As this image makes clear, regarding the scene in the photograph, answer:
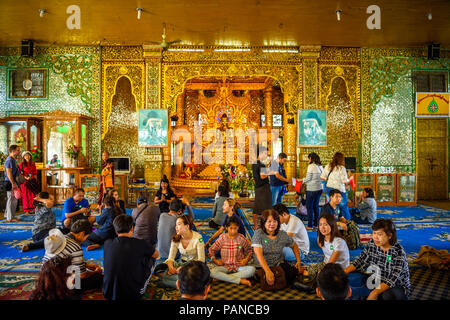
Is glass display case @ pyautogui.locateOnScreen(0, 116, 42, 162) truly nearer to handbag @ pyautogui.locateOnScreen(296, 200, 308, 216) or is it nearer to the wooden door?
handbag @ pyautogui.locateOnScreen(296, 200, 308, 216)

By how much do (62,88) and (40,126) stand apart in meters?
1.34

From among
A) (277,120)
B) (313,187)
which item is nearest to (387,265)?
(313,187)

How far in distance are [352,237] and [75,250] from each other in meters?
3.64

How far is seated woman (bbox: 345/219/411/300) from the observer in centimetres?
248

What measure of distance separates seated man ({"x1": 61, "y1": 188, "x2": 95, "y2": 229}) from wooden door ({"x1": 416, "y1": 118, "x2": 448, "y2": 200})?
9497 millimetres

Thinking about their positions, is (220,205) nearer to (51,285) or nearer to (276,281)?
(276,281)

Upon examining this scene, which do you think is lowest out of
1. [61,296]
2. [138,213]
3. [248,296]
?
[248,296]

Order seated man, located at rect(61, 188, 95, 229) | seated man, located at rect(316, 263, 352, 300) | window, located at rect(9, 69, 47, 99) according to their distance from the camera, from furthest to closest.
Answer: window, located at rect(9, 69, 47, 99) → seated man, located at rect(61, 188, 95, 229) → seated man, located at rect(316, 263, 352, 300)

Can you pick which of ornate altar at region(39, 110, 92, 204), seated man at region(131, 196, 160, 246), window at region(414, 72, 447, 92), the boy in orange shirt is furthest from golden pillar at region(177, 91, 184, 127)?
seated man at region(131, 196, 160, 246)

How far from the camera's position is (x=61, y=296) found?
2.42 metres

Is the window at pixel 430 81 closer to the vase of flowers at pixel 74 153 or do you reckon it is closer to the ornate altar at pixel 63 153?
the ornate altar at pixel 63 153

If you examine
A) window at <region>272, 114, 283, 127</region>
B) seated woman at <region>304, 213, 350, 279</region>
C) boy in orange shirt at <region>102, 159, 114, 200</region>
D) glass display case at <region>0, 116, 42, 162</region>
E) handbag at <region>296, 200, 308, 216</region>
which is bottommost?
handbag at <region>296, 200, 308, 216</region>
